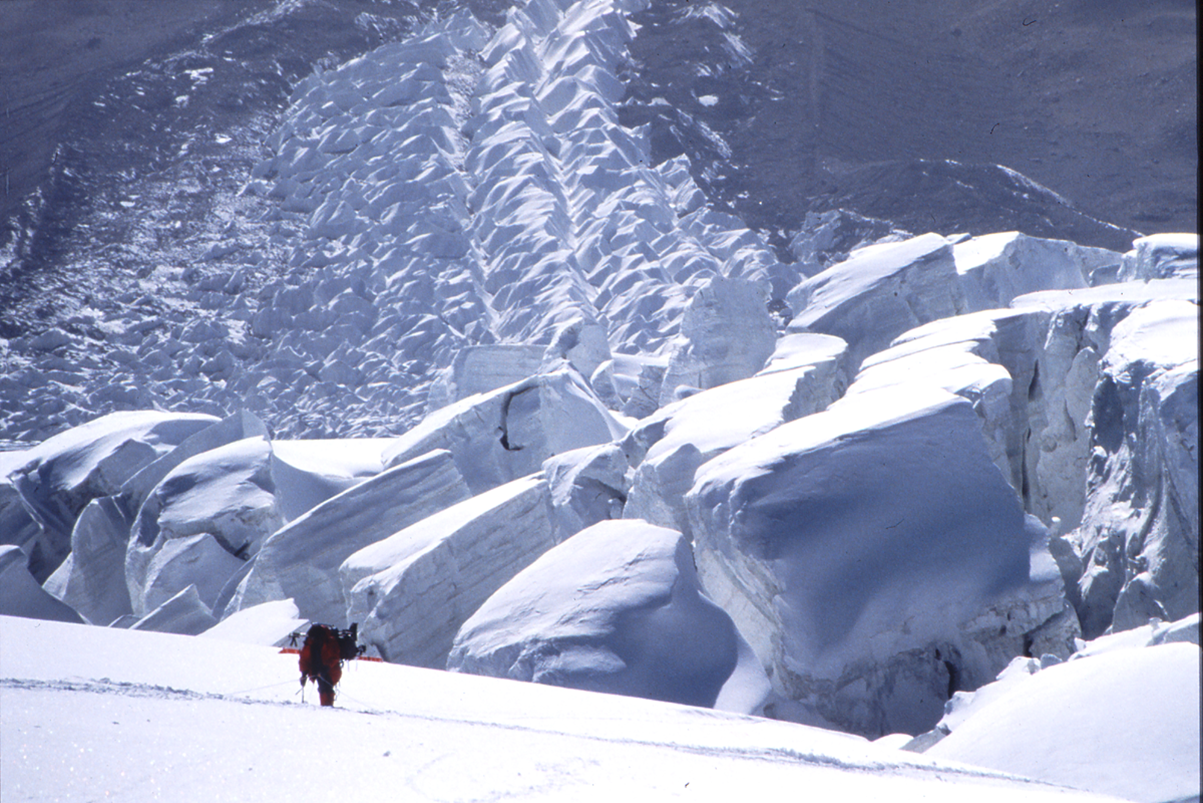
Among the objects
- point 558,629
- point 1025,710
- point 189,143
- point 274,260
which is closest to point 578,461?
point 558,629

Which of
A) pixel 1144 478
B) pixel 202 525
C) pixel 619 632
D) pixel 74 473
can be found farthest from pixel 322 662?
pixel 74 473

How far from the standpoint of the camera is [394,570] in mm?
4254

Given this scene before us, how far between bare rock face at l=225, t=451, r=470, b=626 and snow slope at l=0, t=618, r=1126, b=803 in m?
2.47

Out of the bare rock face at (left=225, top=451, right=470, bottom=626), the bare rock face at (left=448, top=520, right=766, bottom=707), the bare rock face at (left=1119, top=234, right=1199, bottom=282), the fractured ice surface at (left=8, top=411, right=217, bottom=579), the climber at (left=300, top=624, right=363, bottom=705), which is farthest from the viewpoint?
the fractured ice surface at (left=8, top=411, right=217, bottom=579)

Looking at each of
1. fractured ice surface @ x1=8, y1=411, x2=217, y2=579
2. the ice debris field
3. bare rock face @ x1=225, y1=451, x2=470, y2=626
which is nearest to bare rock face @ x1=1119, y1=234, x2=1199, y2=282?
the ice debris field

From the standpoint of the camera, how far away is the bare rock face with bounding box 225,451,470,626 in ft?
17.3

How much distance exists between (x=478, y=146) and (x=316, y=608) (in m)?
11.1

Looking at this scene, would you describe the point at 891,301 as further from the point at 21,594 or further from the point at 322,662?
the point at 21,594

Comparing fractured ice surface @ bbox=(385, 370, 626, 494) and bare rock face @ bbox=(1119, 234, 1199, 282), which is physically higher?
bare rock face @ bbox=(1119, 234, 1199, 282)

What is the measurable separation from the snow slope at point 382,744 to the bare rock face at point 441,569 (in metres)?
1.38

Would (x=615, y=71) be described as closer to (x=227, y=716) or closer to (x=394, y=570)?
(x=394, y=570)

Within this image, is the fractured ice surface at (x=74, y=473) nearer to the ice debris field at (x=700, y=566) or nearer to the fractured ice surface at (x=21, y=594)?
the ice debris field at (x=700, y=566)

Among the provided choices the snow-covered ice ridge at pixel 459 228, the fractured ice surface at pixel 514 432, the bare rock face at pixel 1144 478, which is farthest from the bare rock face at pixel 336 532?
the snow-covered ice ridge at pixel 459 228

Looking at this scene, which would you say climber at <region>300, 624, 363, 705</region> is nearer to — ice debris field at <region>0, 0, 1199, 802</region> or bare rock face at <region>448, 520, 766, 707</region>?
ice debris field at <region>0, 0, 1199, 802</region>
